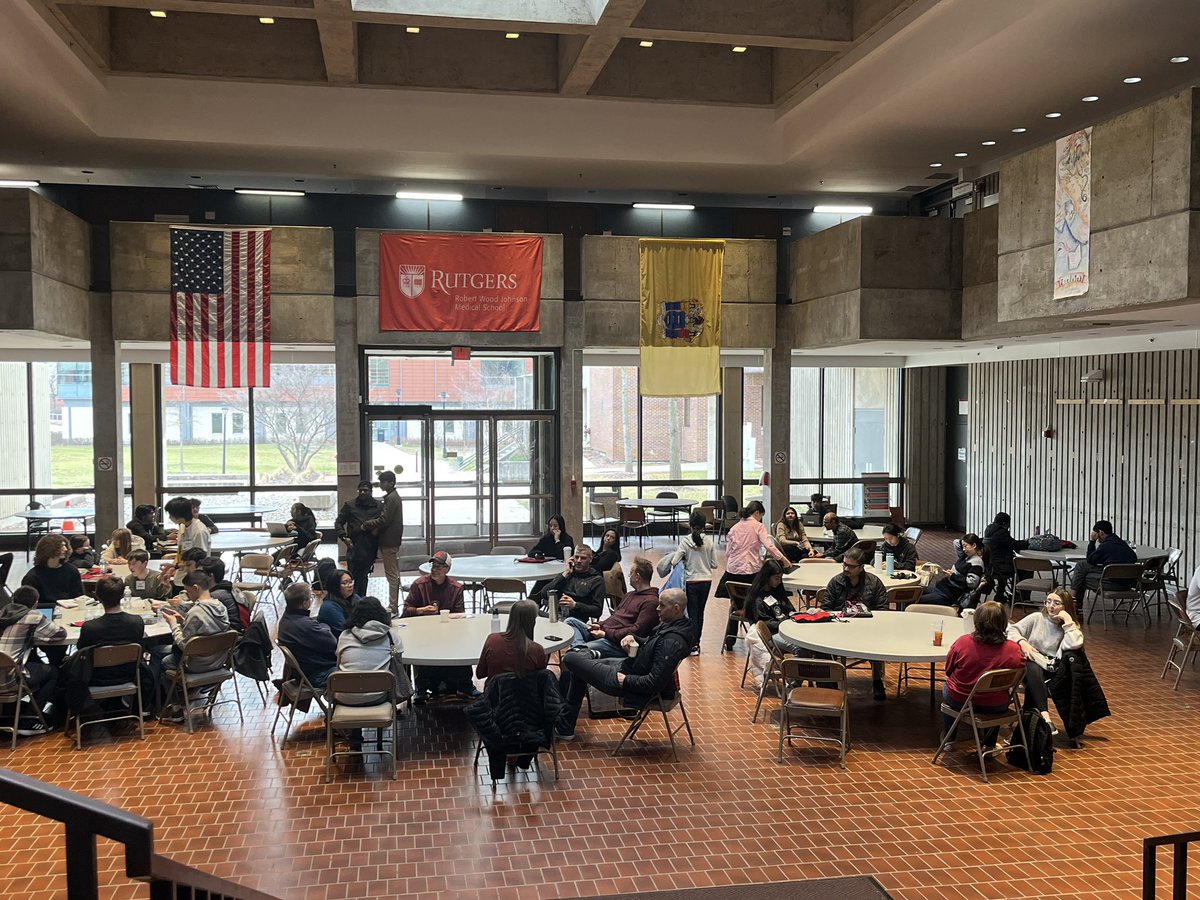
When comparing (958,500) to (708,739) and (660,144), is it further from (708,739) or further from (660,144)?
(708,739)

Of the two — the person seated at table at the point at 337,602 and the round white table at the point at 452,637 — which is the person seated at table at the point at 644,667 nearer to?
the round white table at the point at 452,637

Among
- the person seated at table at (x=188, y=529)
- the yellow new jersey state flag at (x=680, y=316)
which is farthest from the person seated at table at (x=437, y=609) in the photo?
the yellow new jersey state flag at (x=680, y=316)

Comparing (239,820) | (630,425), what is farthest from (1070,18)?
(630,425)

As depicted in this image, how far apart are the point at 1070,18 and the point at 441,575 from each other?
862 cm

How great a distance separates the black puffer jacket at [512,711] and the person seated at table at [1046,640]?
12.3 feet

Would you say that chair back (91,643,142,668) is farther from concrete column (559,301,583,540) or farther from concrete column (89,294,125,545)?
concrete column (559,301,583,540)

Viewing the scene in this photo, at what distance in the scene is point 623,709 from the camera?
7.93m

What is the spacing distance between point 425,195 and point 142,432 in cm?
696

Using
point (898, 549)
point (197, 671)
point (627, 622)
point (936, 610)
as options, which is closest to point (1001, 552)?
point (898, 549)

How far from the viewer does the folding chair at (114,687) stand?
7.91 metres

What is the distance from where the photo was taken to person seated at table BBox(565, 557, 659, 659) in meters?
8.83

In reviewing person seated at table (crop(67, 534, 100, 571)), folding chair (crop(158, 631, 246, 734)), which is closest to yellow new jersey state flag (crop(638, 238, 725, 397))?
person seated at table (crop(67, 534, 100, 571))

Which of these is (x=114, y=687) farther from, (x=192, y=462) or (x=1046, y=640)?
(x=192, y=462)

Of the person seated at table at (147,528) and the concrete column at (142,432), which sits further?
the concrete column at (142,432)
